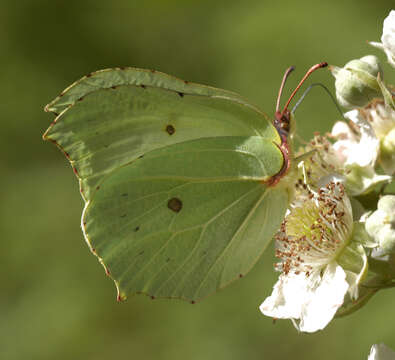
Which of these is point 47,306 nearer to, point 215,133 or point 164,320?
point 164,320

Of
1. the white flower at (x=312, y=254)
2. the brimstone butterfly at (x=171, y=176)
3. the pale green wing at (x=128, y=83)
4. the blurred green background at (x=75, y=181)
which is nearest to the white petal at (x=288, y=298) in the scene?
the white flower at (x=312, y=254)

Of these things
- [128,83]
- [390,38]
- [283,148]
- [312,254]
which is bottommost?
[312,254]

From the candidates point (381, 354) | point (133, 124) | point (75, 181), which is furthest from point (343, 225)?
point (75, 181)

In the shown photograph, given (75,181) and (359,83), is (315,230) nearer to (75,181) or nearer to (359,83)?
(359,83)

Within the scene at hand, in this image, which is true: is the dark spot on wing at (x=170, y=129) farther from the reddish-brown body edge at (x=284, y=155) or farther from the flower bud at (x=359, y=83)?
the flower bud at (x=359, y=83)

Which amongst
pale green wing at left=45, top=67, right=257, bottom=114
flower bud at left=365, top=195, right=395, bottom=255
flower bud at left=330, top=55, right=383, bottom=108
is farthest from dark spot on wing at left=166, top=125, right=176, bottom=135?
flower bud at left=365, top=195, right=395, bottom=255

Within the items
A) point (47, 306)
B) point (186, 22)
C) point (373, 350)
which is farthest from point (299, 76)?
point (373, 350)
